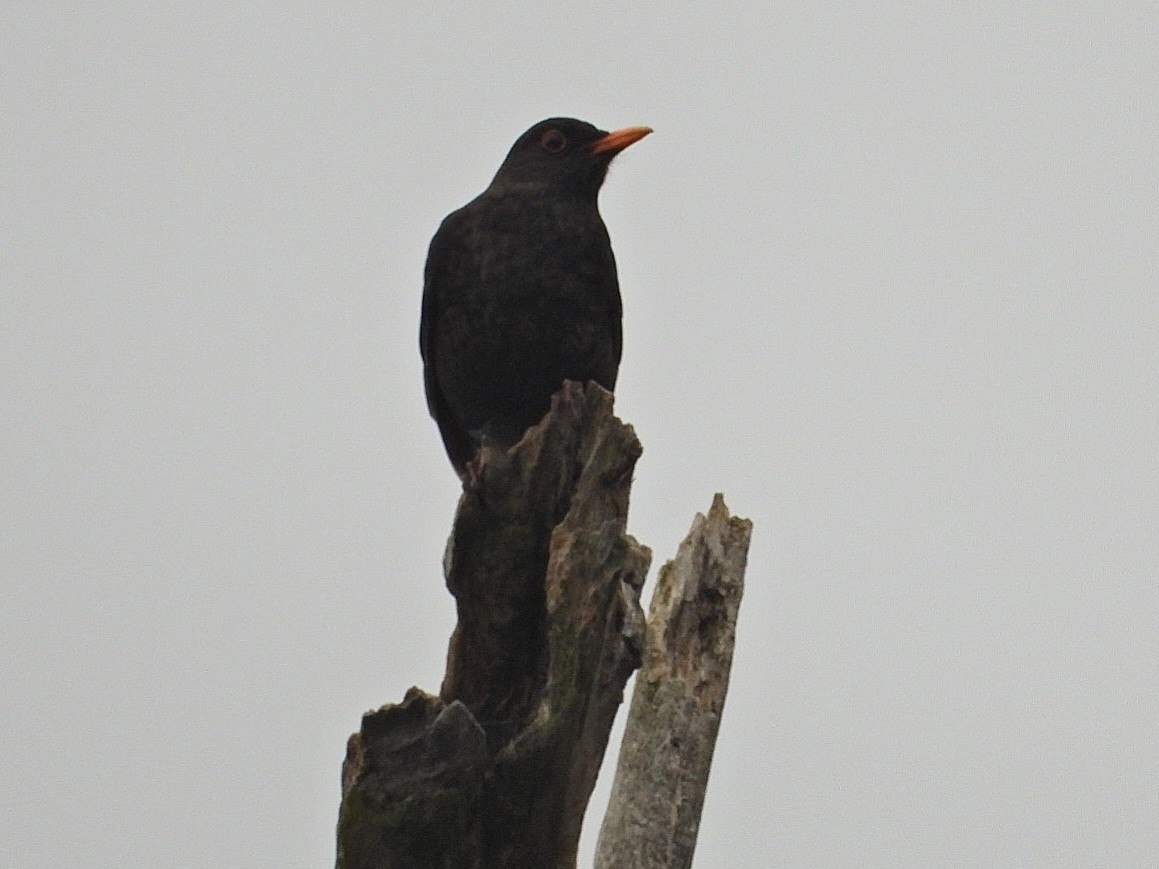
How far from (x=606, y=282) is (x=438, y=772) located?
3.13 m

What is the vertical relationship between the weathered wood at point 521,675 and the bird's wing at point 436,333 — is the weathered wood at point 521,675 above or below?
below

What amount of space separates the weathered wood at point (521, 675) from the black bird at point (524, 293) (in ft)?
4.31

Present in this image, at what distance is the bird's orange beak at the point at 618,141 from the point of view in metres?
7.56

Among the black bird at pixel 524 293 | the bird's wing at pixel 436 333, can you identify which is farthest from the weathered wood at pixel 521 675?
the bird's wing at pixel 436 333

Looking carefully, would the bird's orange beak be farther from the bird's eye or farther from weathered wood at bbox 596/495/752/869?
weathered wood at bbox 596/495/752/869

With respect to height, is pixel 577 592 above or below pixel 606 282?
below

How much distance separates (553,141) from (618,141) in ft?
1.05

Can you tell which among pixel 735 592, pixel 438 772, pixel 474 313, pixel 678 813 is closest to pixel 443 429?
pixel 474 313

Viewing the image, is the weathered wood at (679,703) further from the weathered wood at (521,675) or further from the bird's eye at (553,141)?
the bird's eye at (553,141)

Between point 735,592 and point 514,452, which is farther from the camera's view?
point 735,592

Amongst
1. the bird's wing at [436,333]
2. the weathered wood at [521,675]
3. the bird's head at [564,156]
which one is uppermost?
the bird's head at [564,156]

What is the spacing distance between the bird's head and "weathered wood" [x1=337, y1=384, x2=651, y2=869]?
198cm

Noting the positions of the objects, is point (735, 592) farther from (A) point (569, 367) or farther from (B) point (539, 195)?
(B) point (539, 195)

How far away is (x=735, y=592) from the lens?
6.16 m
